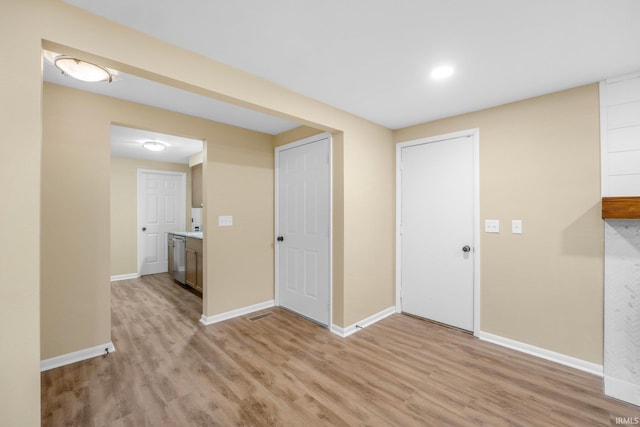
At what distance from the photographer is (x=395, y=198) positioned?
3.54 m

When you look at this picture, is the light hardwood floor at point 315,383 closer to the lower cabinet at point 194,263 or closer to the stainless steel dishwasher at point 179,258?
the lower cabinet at point 194,263

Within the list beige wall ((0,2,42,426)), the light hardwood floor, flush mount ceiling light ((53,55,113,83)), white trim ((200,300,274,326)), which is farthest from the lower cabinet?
beige wall ((0,2,42,426))

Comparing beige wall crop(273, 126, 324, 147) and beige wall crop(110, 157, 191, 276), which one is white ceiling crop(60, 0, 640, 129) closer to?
beige wall crop(273, 126, 324, 147)

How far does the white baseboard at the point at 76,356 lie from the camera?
7.52 feet

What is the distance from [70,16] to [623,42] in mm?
3174

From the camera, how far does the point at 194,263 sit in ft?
14.1

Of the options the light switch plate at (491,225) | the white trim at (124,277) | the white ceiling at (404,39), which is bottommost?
the white trim at (124,277)

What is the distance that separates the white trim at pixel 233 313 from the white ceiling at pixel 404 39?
2668mm

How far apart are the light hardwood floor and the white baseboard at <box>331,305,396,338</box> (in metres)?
0.07

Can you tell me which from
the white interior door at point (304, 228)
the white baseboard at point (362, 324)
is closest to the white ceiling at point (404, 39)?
the white interior door at point (304, 228)

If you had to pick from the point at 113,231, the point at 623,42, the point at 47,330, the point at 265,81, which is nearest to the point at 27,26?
the point at 265,81

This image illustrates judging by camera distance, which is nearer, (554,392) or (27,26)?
(27,26)

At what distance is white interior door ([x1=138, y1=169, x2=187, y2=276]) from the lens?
5543mm

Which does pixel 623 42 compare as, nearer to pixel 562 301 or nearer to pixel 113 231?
pixel 562 301
